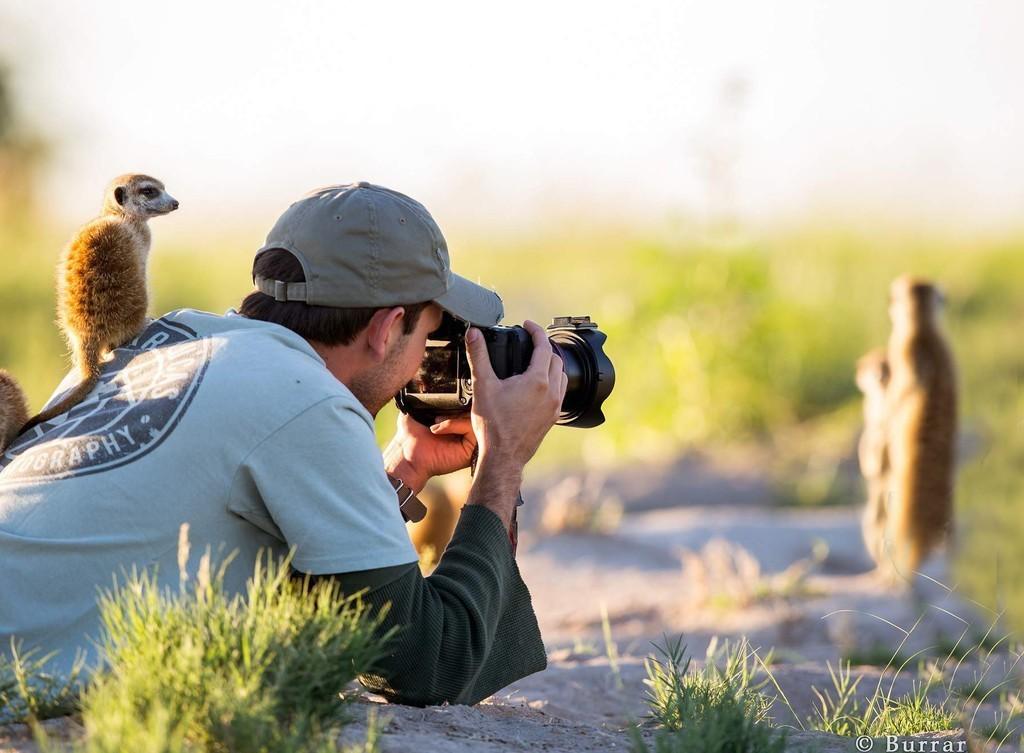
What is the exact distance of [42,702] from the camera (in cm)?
232

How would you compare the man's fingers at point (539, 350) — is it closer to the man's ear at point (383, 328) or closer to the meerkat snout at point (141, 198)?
the man's ear at point (383, 328)

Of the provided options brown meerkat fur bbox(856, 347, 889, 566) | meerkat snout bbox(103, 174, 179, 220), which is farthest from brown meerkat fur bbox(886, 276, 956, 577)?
meerkat snout bbox(103, 174, 179, 220)

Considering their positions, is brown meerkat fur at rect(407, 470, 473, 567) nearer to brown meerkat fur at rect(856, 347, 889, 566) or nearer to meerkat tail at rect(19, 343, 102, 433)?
brown meerkat fur at rect(856, 347, 889, 566)

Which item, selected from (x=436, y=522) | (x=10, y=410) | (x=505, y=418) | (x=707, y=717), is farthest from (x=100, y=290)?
(x=436, y=522)

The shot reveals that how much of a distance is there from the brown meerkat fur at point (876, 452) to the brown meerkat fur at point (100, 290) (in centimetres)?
425

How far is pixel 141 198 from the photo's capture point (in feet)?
11.9

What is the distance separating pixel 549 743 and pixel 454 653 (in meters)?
0.32

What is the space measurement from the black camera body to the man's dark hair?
0.68 feet

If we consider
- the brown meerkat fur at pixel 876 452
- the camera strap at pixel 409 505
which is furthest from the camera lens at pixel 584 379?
the brown meerkat fur at pixel 876 452

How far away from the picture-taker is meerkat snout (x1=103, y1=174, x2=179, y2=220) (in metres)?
3.59

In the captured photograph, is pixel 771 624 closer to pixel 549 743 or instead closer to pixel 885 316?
pixel 549 743

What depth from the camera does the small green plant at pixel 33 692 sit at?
7.56ft

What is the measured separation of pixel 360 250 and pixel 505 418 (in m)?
0.46

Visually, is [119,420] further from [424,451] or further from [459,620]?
[424,451]
